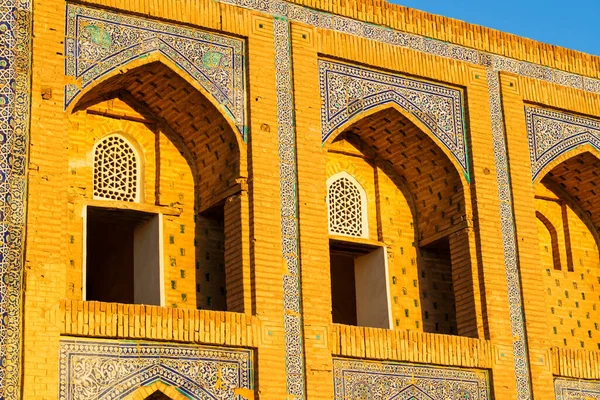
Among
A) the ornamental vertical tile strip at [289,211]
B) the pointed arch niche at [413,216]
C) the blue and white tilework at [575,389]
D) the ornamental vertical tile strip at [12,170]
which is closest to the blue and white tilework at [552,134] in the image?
the pointed arch niche at [413,216]

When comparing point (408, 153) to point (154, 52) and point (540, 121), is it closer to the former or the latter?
point (540, 121)

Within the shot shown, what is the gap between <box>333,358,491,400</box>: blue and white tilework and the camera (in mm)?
9625

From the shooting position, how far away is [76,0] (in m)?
9.35

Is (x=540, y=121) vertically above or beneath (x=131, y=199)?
above

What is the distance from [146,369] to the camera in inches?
344

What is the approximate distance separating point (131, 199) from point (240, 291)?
114cm

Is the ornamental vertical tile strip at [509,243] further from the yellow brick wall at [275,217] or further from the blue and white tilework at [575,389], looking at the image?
the blue and white tilework at [575,389]

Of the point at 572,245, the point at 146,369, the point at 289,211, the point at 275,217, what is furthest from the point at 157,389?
the point at 572,245

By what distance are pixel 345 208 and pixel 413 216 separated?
71cm

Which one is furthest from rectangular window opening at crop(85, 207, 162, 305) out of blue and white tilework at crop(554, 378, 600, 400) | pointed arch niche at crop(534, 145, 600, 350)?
pointed arch niche at crop(534, 145, 600, 350)

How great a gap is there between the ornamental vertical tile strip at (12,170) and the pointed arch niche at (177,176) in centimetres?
70

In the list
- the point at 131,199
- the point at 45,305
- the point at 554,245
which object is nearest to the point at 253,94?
the point at 131,199

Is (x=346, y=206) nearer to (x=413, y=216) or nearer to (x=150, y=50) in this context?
(x=413, y=216)

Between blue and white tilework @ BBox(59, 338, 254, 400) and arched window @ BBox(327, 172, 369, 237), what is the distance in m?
Answer: 1.89
